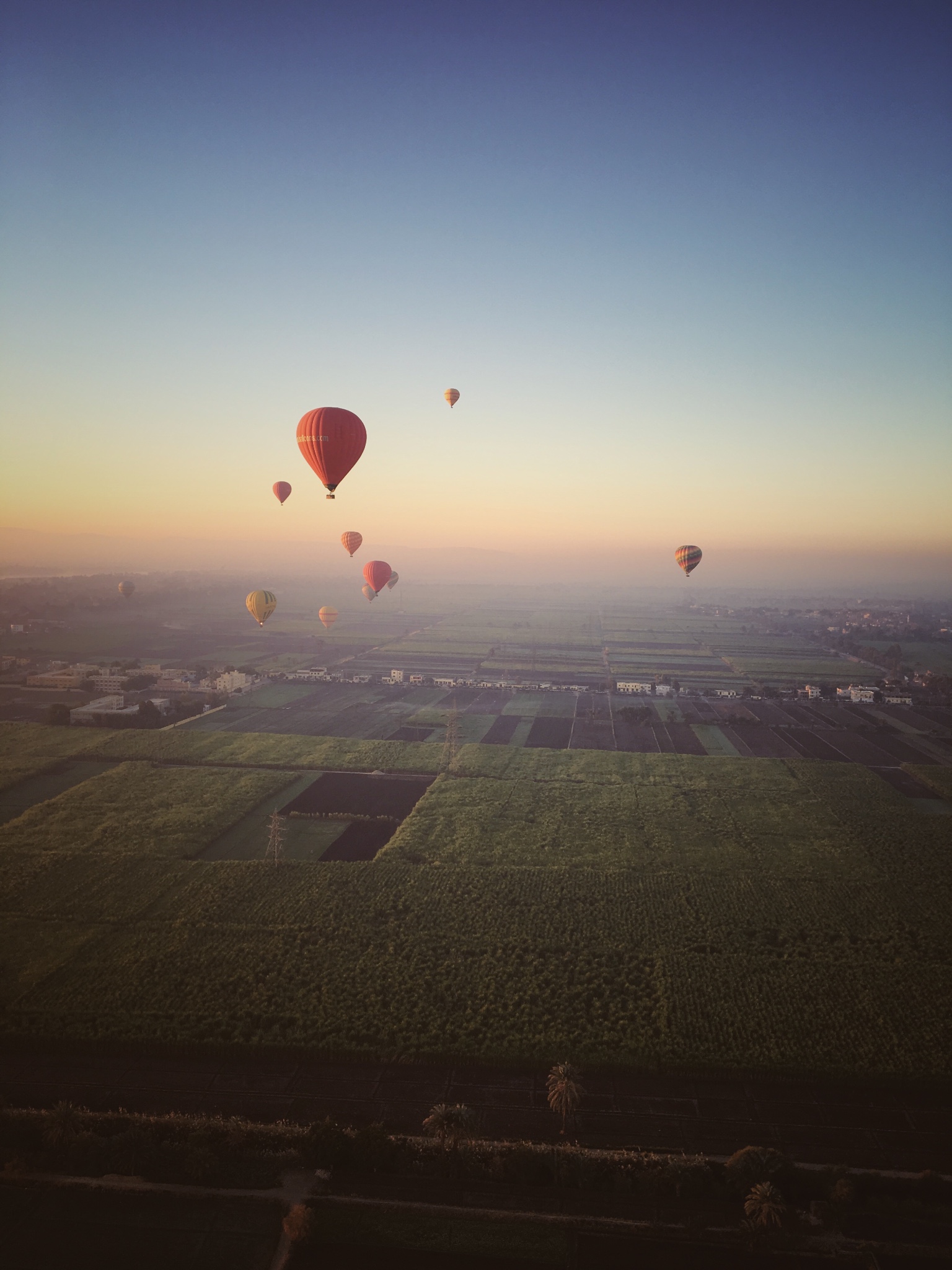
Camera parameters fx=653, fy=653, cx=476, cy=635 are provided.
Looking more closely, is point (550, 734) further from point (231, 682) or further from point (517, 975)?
point (231, 682)

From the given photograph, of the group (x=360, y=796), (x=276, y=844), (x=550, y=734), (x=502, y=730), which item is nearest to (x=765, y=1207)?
(x=276, y=844)

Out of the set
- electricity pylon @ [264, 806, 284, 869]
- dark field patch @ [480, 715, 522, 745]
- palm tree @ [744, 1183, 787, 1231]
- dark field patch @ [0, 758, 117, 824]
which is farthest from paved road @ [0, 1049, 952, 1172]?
dark field patch @ [480, 715, 522, 745]

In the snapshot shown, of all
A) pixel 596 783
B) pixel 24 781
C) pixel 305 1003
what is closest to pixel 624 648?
pixel 596 783

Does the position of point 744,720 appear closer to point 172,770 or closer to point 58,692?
point 172,770

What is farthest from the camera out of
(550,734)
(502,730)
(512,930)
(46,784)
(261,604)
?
(261,604)

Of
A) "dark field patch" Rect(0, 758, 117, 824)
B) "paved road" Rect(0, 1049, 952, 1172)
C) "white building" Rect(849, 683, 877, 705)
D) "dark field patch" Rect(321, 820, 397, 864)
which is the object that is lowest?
"paved road" Rect(0, 1049, 952, 1172)

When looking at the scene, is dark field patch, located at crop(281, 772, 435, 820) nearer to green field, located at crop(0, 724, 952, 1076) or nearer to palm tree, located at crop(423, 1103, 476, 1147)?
green field, located at crop(0, 724, 952, 1076)
